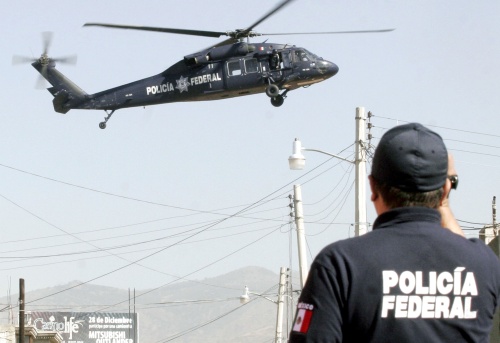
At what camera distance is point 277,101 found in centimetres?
3303

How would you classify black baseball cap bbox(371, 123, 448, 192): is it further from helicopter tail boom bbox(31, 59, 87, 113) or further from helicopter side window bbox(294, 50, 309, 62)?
helicopter tail boom bbox(31, 59, 87, 113)

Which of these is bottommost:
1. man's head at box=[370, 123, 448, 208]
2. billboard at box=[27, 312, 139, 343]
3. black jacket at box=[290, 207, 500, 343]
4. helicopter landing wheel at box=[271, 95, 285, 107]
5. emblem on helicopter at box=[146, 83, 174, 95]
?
billboard at box=[27, 312, 139, 343]

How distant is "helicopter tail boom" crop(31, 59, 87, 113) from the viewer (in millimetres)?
37312

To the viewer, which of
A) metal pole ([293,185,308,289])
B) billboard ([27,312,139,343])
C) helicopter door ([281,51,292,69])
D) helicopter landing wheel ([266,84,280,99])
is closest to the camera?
metal pole ([293,185,308,289])

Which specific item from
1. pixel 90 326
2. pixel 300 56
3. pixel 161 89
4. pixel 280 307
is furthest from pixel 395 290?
pixel 90 326

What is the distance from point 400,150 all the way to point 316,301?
614 millimetres

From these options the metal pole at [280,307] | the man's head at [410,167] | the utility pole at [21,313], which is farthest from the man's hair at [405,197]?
the utility pole at [21,313]

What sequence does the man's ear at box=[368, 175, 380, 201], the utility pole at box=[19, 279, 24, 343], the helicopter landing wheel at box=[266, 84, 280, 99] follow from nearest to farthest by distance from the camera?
the man's ear at box=[368, 175, 380, 201]
the helicopter landing wheel at box=[266, 84, 280, 99]
the utility pole at box=[19, 279, 24, 343]

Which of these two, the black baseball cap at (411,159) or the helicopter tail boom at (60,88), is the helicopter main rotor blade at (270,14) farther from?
the black baseball cap at (411,159)

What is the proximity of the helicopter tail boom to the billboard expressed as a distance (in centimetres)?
6104


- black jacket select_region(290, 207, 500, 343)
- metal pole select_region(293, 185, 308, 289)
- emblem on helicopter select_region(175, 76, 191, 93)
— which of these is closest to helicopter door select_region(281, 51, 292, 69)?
emblem on helicopter select_region(175, 76, 191, 93)

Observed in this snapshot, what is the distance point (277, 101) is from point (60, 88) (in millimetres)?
9398

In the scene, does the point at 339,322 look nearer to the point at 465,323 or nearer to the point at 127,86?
the point at 465,323

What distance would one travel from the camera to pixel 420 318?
3.96 m
